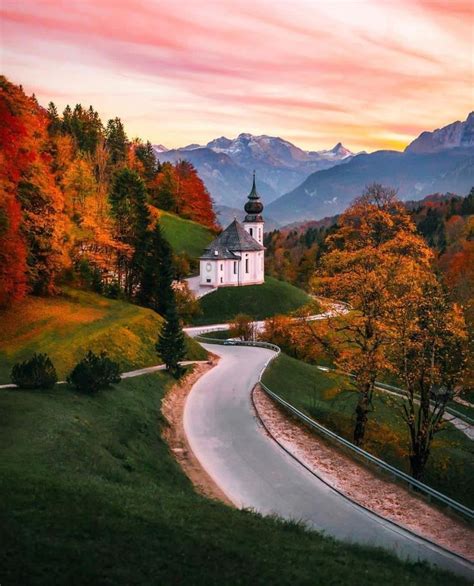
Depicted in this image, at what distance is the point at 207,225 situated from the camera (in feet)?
416

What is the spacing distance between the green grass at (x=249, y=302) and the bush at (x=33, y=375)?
4744cm

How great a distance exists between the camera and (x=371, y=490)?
77.0 ft

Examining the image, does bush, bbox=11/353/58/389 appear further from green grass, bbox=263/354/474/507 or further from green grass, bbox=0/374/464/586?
green grass, bbox=263/354/474/507

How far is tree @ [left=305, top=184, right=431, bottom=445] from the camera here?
2820 centimetres

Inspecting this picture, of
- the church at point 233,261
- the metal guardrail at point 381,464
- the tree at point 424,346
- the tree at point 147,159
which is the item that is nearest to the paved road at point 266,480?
the metal guardrail at point 381,464

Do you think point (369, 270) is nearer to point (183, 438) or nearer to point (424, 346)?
point (424, 346)

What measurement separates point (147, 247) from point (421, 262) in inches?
1439

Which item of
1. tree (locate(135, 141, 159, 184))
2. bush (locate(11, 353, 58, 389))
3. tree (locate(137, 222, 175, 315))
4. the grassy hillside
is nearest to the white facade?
tree (locate(137, 222, 175, 315))

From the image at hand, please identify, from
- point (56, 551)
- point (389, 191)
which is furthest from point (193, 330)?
point (56, 551)

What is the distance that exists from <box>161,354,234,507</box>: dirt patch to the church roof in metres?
45.0

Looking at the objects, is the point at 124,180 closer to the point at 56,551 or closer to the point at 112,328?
the point at 112,328

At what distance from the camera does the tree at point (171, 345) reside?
40.6 metres

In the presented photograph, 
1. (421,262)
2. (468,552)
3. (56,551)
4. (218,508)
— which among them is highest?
(421,262)

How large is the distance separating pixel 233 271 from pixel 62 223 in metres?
44.2
